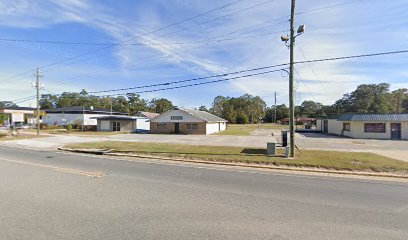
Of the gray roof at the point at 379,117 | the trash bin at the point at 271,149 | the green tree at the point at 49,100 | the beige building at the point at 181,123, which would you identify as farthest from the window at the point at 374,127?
the green tree at the point at 49,100

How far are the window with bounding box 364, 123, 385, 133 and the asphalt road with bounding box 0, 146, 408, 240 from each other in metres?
25.3

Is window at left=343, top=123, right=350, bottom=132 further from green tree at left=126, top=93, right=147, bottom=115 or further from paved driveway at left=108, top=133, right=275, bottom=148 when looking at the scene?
green tree at left=126, top=93, right=147, bottom=115

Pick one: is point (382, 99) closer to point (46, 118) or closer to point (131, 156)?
point (131, 156)

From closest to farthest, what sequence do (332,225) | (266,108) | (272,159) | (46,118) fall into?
(332,225)
(272,159)
(46,118)
(266,108)

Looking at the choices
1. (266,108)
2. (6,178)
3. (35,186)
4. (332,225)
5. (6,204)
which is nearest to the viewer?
(332,225)

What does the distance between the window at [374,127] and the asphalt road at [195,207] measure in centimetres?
2533

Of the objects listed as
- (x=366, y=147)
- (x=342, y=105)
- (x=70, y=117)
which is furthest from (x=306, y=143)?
(x=342, y=105)

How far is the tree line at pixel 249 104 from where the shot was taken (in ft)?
264

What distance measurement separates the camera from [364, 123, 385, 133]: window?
29.1 meters

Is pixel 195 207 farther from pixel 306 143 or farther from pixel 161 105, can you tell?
pixel 161 105

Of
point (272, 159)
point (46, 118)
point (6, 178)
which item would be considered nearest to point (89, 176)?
point (6, 178)

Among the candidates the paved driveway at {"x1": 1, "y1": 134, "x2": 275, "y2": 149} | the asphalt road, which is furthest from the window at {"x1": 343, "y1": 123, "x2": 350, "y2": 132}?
the asphalt road

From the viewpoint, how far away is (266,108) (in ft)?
412

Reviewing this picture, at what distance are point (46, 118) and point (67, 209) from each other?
2458 inches
